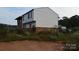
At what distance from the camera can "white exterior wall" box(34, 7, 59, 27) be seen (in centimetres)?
459

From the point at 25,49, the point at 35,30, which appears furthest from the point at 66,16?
the point at 25,49

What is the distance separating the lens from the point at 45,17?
15.2 feet

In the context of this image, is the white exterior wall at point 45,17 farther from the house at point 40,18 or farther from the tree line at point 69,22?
the tree line at point 69,22

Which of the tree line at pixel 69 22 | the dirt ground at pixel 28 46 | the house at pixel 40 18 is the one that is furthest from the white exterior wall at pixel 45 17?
the dirt ground at pixel 28 46

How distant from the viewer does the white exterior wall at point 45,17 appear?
4590 mm

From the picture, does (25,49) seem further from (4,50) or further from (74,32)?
(74,32)

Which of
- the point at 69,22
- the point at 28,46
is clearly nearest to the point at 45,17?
the point at 69,22

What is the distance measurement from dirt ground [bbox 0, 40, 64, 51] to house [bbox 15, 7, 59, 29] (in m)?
0.29

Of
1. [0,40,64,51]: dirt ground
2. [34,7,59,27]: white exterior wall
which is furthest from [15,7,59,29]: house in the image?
[0,40,64,51]: dirt ground

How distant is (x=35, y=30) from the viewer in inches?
183

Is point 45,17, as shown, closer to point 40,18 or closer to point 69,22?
point 40,18

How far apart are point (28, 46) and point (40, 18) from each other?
522 mm

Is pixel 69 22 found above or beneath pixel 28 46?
above
